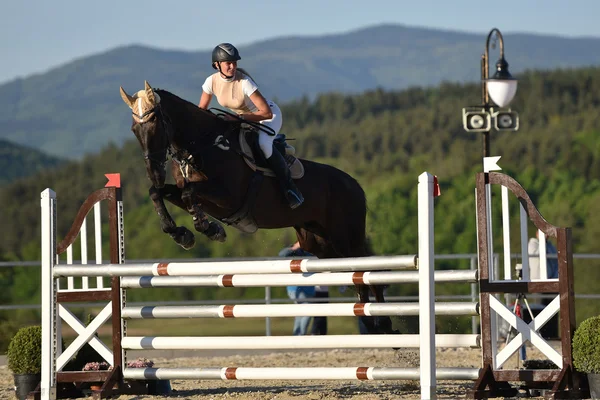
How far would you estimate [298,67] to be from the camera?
13962 cm

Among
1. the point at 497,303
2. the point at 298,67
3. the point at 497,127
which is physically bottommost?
the point at 497,303

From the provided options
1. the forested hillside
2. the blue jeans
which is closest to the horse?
the blue jeans

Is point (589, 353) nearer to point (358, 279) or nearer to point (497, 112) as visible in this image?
point (358, 279)

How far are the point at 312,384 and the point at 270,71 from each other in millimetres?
126661

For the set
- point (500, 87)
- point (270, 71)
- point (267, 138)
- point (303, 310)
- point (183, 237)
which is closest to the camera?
point (303, 310)

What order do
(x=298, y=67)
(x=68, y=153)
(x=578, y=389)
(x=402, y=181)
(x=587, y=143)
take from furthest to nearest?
(x=298, y=67) < (x=68, y=153) < (x=587, y=143) < (x=402, y=181) < (x=578, y=389)

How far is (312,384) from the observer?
323 inches

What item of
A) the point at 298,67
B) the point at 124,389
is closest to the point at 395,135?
the point at 124,389

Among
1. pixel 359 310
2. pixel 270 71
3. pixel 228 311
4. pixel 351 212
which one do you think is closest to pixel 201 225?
pixel 228 311

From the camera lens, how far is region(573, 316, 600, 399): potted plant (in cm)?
608

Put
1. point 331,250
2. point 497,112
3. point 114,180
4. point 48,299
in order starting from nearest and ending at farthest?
point 48,299 → point 114,180 → point 331,250 → point 497,112

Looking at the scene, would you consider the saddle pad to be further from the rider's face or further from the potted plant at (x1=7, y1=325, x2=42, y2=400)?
the potted plant at (x1=7, y1=325, x2=42, y2=400)

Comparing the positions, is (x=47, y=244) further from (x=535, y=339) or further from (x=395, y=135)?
(x=395, y=135)

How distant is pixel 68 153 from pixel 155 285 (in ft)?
341
